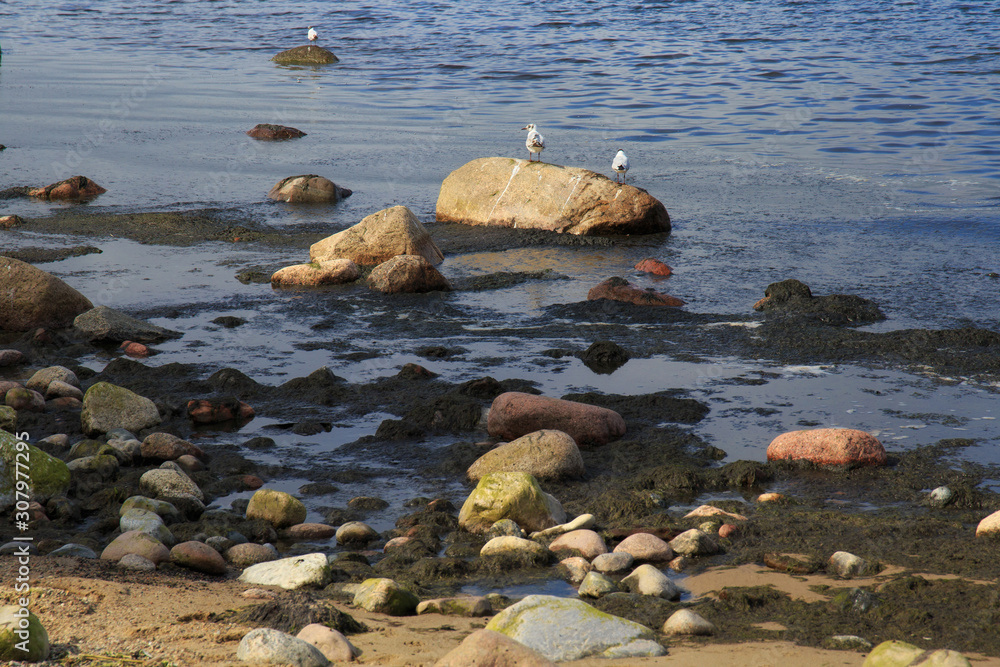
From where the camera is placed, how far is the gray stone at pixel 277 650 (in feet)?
10.1

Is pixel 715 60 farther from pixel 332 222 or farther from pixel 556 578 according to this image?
pixel 556 578

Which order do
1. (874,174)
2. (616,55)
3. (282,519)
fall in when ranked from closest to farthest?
(282,519) → (874,174) → (616,55)

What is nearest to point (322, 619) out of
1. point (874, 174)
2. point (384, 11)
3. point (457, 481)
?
point (457, 481)

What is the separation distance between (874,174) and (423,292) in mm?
8621

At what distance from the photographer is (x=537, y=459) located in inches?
212

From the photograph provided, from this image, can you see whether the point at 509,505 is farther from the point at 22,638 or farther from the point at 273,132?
the point at 273,132

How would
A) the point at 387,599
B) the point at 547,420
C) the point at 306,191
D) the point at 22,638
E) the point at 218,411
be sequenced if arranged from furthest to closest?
the point at 306,191 < the point at 218,411 < the point at 547,420 < the point at 387,599 < the point at 22,638

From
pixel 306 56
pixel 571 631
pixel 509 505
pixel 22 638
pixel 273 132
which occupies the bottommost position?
pixel 509 505

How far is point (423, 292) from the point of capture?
9.34 metres

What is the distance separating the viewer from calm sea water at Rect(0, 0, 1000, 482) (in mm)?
9164

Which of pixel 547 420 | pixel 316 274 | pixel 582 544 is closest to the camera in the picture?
pixel 582 544

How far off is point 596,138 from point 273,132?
249 inches

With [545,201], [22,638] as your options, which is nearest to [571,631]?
[22,638]

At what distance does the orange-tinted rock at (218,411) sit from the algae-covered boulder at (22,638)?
128 inches
